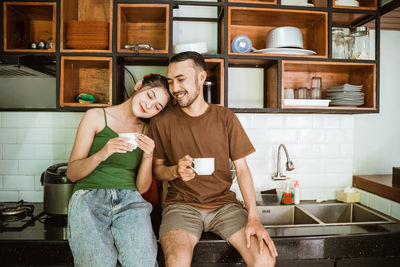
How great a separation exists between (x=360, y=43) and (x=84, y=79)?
2253mm

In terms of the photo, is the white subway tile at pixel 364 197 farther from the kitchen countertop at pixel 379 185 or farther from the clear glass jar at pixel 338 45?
the clear glass jar at pixel 338 45

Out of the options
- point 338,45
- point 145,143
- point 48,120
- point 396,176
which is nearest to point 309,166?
point 396,176

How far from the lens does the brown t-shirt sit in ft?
5.47

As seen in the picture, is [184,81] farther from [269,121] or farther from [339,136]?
[339,136]

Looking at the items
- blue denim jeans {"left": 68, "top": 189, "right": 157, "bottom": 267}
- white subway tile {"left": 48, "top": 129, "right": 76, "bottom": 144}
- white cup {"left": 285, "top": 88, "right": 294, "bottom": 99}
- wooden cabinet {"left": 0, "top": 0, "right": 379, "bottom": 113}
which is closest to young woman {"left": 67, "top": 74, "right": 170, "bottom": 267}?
blue denim jeans {"left": 68, "top": 189, "right": 157, "bottom": 267}

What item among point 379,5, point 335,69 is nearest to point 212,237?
point 335,69

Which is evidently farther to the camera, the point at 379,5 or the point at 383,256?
the point at 379,5

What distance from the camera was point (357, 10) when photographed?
1.96m

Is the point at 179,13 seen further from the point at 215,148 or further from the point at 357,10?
the point at 357,10

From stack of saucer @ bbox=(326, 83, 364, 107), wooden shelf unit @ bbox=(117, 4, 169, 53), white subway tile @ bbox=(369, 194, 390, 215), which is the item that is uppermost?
wooden shelf unit @ bbox=(117, 4, 169, 53)

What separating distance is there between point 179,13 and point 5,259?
2043mm

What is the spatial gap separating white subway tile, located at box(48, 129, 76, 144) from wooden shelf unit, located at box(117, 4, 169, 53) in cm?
83

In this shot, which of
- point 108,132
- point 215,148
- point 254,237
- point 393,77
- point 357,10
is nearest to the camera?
point 254,237

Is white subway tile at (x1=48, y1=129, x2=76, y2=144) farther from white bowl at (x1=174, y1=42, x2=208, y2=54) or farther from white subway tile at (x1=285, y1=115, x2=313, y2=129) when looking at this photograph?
white subway tile at (x1=285, y1=115, x2=313, y2=129)
